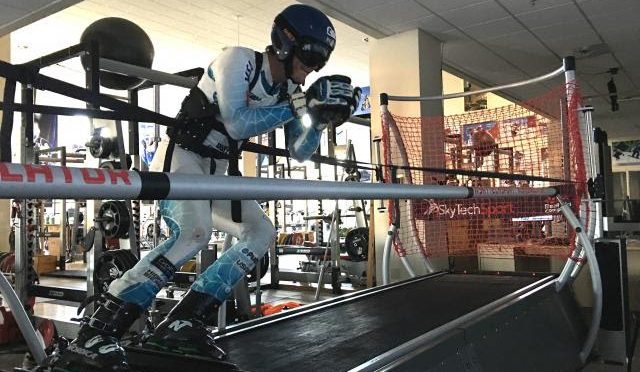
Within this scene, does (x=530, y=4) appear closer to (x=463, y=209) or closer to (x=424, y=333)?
(x=463, y=209)

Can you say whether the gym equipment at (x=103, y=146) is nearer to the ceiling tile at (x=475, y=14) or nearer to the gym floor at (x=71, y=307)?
A: the gym floor at (x=71, y=307)

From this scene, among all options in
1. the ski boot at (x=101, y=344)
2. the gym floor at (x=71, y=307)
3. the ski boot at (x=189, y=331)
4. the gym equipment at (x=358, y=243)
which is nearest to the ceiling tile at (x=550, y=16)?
the gym equipment at (x=358, y=243)

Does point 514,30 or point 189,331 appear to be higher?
point 514,30

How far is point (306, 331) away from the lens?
2.31 metres

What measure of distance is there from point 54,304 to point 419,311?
13.8ft

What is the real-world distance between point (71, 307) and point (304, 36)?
4.33 metres

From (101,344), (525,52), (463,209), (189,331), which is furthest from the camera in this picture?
(525,52)

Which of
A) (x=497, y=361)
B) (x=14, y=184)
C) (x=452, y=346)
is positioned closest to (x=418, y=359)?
(x=452, y=346)

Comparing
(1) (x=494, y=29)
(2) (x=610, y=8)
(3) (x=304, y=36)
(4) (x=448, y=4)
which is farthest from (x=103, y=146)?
(2) (x=610, y=8)

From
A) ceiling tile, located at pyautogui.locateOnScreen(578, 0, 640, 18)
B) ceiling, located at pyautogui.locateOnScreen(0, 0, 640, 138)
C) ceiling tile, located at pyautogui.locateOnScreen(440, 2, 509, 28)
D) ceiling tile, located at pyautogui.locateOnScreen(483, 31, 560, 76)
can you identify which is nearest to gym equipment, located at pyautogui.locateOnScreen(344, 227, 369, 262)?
ceiling, located at pyautogui.locateOnScreen(0, 0, 640, 138)

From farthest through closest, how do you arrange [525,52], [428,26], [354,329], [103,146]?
[525,52] < [428,26] < [103,146] < [354,329]

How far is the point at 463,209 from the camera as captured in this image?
3994 millimetres

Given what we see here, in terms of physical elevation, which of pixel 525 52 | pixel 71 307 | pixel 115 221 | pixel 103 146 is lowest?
pixel 71 307

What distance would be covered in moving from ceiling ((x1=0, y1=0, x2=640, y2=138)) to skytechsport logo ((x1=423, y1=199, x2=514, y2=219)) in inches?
89.1
